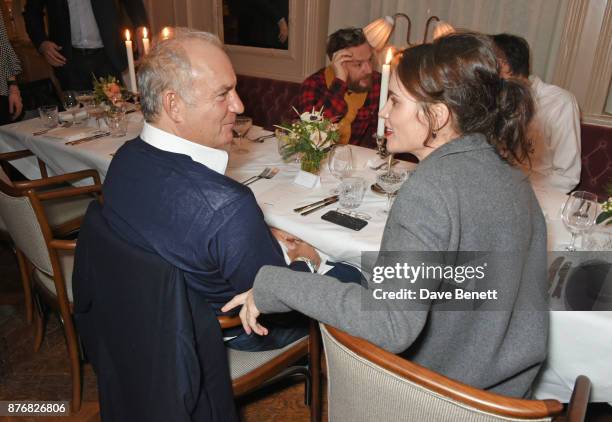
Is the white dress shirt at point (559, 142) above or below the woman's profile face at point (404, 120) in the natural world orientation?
below

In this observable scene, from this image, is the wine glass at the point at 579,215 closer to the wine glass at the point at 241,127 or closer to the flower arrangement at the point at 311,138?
the flower arrangement at the point at 311,138

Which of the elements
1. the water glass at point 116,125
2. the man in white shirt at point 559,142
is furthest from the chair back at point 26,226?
the man in white shirt at point 559,142

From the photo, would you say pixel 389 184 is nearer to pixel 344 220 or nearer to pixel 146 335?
pixel 344 220

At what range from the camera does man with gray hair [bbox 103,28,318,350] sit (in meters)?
1.20

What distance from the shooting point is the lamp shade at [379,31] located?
367 cm

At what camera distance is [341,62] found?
299cm

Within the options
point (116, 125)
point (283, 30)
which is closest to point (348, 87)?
point (116, 125)

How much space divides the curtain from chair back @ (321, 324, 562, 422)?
3.48 m

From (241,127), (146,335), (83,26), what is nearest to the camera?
(146,335)

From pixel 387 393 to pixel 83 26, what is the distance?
14.5ft

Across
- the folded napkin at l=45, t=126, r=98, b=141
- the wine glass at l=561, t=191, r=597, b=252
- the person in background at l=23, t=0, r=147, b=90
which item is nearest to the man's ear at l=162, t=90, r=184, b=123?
the wine glass at l=561, t=191, r=597, b=252

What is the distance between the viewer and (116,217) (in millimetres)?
1303

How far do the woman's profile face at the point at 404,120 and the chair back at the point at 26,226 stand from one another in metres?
1.31

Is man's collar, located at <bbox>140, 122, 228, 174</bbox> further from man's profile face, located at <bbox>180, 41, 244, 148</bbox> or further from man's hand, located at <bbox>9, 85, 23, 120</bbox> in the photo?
man's hand, located at <bbox>9, 85, 23, 120</bbox>
